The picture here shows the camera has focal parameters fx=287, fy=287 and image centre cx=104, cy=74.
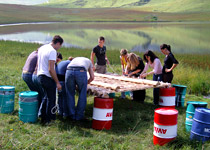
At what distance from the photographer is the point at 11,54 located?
67.7ft

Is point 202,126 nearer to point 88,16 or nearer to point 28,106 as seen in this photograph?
point 28,106

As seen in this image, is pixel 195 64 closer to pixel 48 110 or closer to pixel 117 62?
pixel 117 62

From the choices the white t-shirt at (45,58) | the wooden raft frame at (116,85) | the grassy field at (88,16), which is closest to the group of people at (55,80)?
the white t-shirt at (45,58)

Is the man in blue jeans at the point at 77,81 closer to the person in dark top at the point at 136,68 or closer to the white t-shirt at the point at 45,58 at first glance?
the white t-shirt at the point at 45,58

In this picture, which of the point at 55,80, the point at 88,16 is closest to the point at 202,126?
the point at 55,80

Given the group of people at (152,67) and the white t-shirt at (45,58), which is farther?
the group of people at (152,67)

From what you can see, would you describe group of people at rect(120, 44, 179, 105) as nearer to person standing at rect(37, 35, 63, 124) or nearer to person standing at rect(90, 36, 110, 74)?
person standing at rect(90, 36, 110, 74)

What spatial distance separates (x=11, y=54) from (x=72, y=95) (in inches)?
→ 601

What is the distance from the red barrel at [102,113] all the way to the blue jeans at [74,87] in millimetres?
429

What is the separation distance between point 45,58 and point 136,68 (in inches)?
151

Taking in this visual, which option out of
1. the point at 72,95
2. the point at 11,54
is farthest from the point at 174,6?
the point at 72,95

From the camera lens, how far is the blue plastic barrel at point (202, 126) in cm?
524

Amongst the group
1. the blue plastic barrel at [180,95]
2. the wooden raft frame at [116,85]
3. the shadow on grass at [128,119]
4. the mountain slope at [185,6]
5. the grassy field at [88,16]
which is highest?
the mountain slope at [185,6]

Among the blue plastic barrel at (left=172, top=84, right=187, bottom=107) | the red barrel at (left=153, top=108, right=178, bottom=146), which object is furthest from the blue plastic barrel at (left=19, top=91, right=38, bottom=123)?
the blue plastic barrel at (left=172, top=84, right=187, bottom=107)
